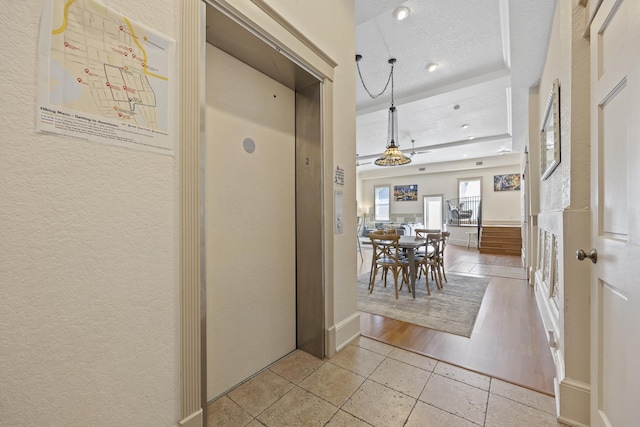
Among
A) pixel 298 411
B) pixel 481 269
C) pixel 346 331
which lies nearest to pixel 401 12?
pixel 346 331

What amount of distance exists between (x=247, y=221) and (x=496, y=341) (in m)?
2.37

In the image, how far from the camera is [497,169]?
9.55 m

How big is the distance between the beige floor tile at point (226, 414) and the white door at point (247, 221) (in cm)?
7

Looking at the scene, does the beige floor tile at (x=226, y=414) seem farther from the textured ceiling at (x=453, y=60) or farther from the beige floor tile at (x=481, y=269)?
the beige floor tile at (x=481, y=269)

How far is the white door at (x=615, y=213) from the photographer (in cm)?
82

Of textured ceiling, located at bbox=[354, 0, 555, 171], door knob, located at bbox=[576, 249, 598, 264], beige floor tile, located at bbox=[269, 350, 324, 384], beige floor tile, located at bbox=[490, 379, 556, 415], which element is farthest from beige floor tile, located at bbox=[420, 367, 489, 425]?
textured ceiling, located at bbox=[354, 0, 555, 171]

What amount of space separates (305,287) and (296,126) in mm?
1314

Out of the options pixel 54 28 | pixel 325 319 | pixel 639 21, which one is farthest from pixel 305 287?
pixel 639 21

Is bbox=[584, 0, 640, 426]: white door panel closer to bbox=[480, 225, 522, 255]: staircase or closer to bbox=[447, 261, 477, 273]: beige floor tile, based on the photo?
bbox=[447, 261, 477, 273]: beige floor tile

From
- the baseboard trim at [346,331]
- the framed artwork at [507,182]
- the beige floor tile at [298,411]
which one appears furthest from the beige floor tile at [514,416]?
the framed artwork at [507,182]

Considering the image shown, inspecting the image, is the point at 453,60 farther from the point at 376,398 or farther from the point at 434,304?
the point at 376,398

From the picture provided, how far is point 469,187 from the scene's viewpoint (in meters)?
10.2

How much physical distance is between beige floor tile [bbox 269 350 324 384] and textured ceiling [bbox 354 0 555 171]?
10.8ft

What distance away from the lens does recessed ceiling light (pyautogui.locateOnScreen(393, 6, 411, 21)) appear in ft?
8.68
